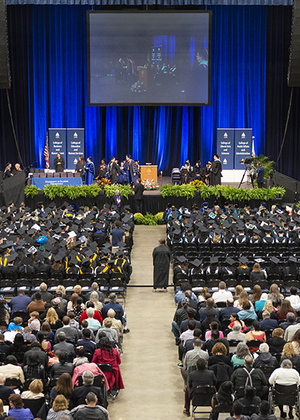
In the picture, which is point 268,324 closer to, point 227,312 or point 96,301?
point 227,312

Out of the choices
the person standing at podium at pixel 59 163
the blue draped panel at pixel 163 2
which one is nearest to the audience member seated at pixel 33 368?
the person standing at podium at pixel 59 163

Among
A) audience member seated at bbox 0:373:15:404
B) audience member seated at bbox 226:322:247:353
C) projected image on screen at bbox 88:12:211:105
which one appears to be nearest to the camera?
audience member seated at bbox 0:373:15:404

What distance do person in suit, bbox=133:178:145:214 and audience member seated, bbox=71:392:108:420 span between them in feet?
46.9

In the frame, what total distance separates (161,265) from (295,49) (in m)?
12.8

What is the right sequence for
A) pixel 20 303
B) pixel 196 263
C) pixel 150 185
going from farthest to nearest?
pixel 150 185 → pixel 196 263 → pixel 20 303

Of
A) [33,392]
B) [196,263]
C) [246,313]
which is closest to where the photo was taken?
[33,392]

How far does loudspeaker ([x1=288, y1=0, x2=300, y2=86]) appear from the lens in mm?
20969

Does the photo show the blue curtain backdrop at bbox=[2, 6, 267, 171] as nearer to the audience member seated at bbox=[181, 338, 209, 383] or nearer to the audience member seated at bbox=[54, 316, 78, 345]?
the audience member seated at bbox=[54, 316, 78, 345]

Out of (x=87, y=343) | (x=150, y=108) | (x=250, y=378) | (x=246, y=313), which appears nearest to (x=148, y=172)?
(x=150, y=108)

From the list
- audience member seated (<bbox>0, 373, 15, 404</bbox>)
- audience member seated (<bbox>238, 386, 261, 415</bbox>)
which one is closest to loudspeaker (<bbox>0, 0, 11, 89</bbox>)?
audience member seated (<bbox>0, 373, 15, 404</bbox>)

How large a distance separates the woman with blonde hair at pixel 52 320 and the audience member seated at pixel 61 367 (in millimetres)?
1350

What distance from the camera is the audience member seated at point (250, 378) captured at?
6.83 meters

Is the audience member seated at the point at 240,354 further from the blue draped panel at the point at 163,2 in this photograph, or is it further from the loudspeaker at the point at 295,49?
the blue draped panel at the point at 163,2

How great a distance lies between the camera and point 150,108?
28031 mm
